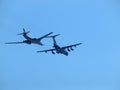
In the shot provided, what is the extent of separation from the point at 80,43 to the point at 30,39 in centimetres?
989

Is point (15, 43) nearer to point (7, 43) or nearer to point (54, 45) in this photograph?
point (7, 43)

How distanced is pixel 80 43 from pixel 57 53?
450 cm

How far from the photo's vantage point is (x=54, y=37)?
92938 millimetres

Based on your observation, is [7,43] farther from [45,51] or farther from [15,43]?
[45,51]

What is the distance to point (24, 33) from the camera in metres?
88.0

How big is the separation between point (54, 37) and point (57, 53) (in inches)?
129

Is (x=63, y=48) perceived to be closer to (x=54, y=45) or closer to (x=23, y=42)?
(x=54, y=45)

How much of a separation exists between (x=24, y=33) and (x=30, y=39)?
1703 millimetres

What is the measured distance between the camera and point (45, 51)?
97375 millimetres

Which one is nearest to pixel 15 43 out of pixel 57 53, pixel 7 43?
pixel 7 43

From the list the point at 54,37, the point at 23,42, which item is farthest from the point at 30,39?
the point at 54,37

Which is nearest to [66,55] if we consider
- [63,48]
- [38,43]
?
[63,48]

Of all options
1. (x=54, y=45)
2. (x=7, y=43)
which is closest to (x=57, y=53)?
(x=54, y=45)

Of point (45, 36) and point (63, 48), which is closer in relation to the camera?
point (45, 36)
